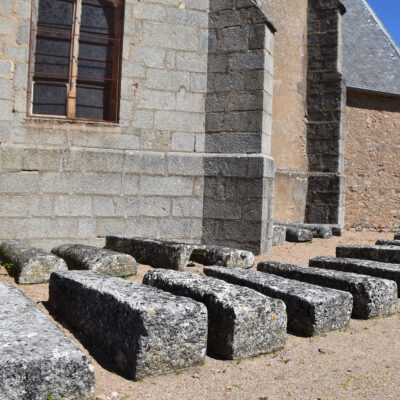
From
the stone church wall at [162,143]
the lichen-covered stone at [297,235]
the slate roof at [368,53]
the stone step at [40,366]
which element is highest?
the slate roof at [368,53]

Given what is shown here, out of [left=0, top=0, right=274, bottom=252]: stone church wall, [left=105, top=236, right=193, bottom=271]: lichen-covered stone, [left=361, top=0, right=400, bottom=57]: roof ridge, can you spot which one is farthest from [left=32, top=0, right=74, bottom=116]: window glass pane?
[left=361, top=0, right=400, bottom=57]: roof ridge

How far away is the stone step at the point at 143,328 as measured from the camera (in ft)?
7.14

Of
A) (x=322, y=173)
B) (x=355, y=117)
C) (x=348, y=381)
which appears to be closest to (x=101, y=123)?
(x=348, y=381)

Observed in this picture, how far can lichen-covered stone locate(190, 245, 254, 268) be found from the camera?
4.91 meters

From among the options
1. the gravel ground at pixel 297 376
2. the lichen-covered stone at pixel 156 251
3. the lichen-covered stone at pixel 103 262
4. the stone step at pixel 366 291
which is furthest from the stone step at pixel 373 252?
the lichen-covered stone at pixel 103 262

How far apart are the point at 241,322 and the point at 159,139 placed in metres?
3.94

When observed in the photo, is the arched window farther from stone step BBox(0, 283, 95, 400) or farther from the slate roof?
the slate roof

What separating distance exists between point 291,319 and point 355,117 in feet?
30.5

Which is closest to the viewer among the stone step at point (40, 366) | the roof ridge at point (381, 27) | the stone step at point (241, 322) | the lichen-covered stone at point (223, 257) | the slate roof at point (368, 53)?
the stone step at point (40, 366)

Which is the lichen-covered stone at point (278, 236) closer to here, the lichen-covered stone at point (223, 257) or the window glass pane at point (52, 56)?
the lichen-covered stone at point (223, 257)

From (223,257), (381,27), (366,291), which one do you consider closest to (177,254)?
(223,257)

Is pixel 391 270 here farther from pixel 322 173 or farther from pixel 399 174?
pixel 399 174

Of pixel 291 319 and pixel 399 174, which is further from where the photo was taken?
pixel 399 174

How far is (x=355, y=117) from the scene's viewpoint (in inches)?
443
